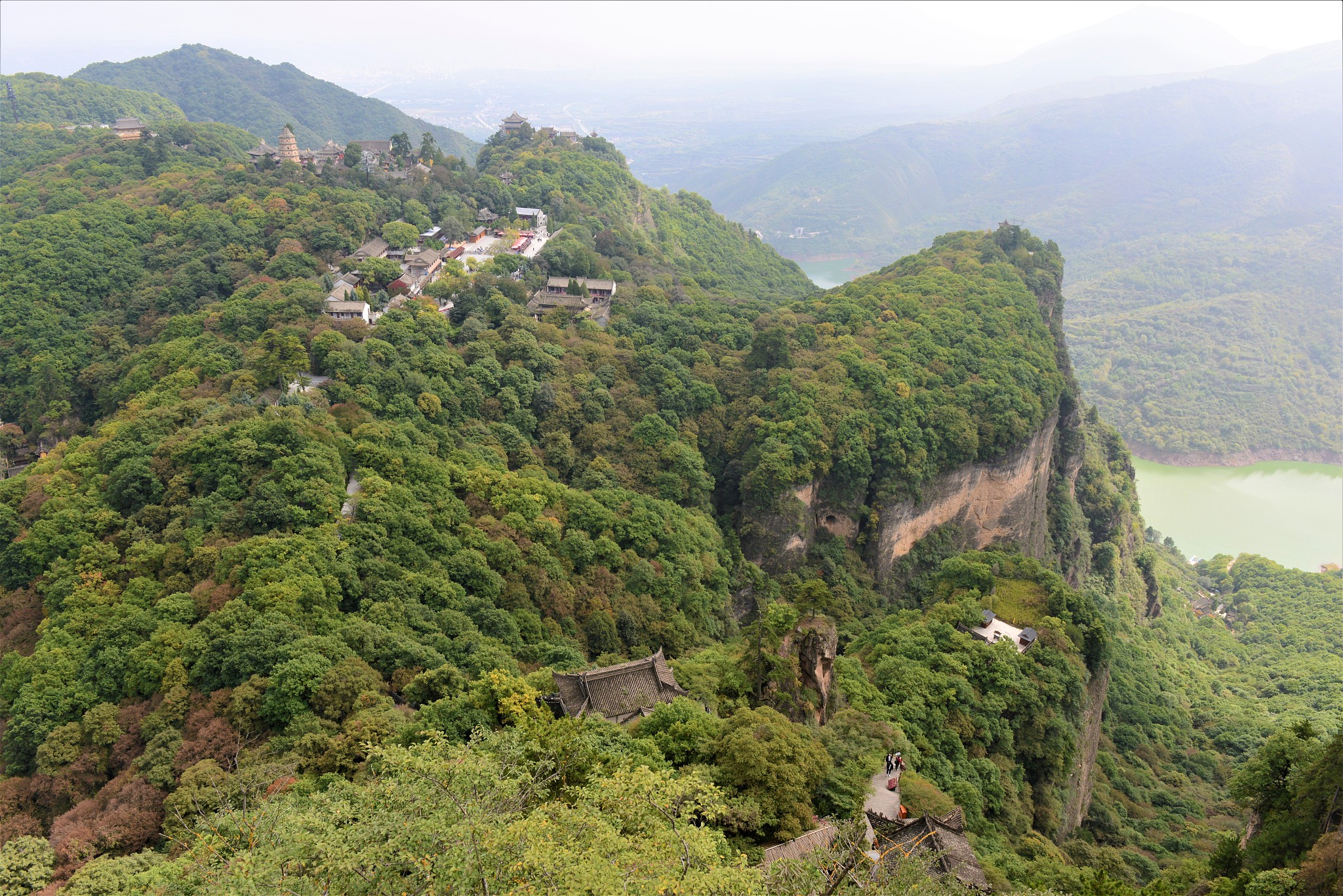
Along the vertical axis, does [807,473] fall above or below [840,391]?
below

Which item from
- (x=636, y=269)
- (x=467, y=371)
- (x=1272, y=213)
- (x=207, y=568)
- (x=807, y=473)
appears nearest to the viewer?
(x=207, y=568)

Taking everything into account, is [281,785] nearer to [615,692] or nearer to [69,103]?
[615,692]

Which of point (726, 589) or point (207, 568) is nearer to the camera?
point (207, 568)

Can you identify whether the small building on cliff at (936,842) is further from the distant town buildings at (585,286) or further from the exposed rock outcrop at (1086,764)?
the distant town buildings at (585,286)

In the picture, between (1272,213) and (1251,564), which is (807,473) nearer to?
(1251,564)

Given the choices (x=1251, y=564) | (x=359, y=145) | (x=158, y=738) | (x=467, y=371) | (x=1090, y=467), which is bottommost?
(x=1251, y=564)

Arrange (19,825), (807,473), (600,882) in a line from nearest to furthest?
1. (600,882)
2. (19,825)
3. (807,473)

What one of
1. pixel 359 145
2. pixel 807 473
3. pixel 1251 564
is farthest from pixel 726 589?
pixel 1251 564
